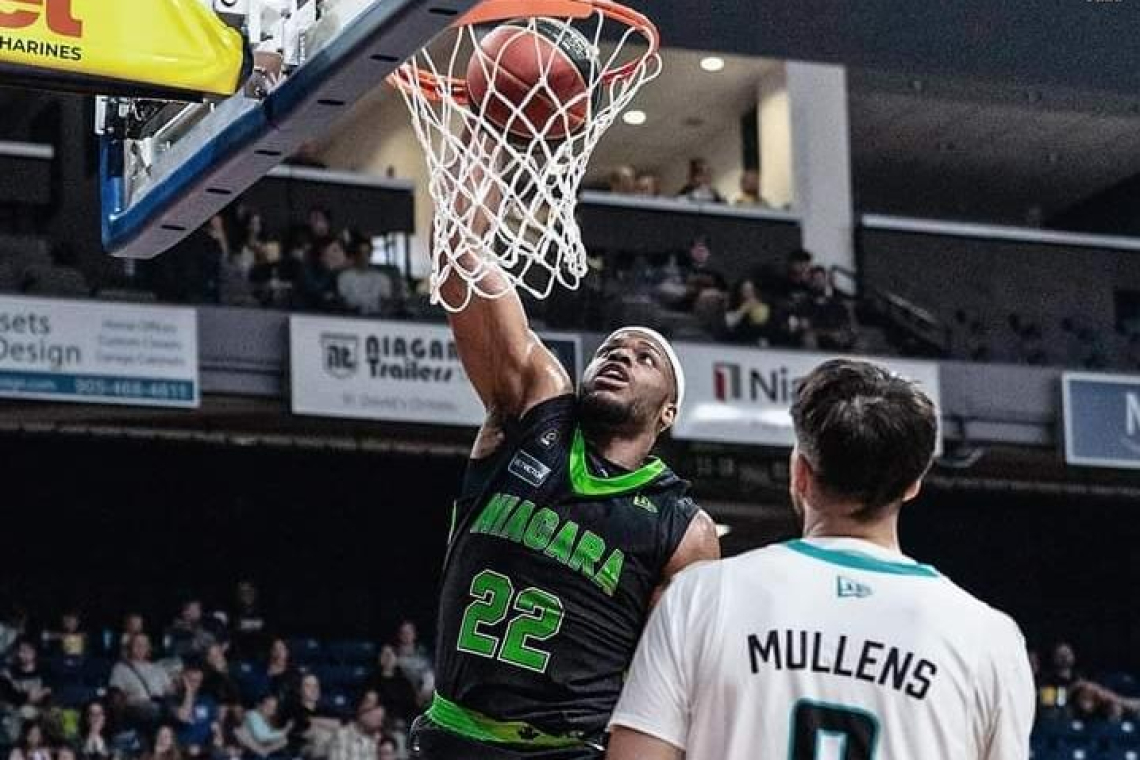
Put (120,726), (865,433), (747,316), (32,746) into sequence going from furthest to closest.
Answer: (747,316), (120,726), (32,746), (865,433)

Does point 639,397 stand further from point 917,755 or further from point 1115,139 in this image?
point 1115,139

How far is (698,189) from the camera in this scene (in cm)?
2242

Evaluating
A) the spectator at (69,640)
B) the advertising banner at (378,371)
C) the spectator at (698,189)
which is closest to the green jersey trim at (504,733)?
the spectator at (69,640)

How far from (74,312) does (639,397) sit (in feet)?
40.4

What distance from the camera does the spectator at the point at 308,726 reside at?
48.6 ft

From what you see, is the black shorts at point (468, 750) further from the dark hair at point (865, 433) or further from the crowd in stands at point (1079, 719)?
the crowd in stands at point (1079, 719)

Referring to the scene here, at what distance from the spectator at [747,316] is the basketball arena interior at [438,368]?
67mm

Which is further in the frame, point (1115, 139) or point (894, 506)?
point (1115, 139)

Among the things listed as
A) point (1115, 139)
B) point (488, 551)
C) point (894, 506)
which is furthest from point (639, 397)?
point (1115, 139)

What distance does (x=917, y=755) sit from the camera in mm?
2965

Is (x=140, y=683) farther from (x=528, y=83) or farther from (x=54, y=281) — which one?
(x=528, y=83)

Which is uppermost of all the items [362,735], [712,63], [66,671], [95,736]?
[712,63]

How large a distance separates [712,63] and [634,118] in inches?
63.7

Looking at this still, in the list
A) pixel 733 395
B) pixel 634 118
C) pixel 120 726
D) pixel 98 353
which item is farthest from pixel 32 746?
pixel 634 118
